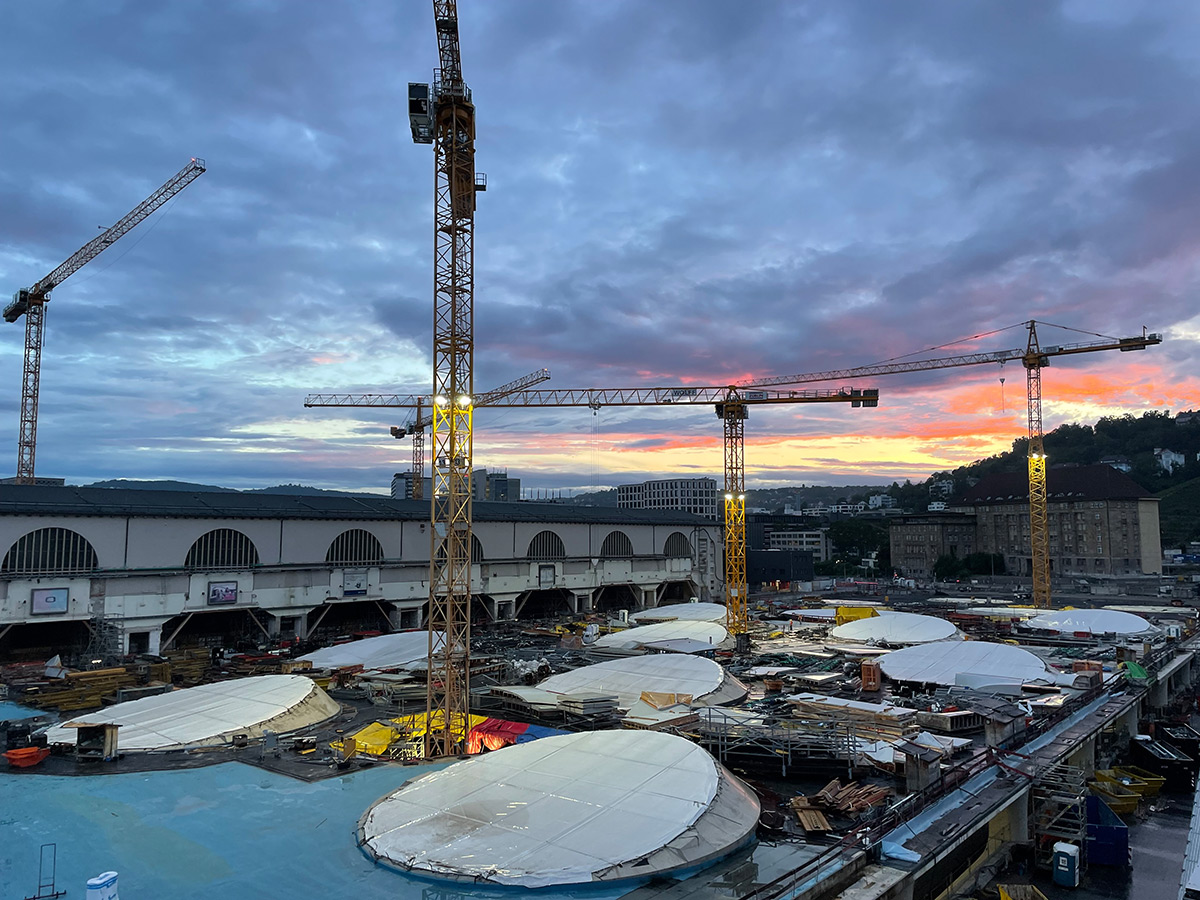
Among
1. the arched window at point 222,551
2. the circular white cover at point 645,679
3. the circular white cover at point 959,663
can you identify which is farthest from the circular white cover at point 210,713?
the circular white cover at point 959,663

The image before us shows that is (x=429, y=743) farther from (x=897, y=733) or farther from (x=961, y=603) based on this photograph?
(x=961, y=603)

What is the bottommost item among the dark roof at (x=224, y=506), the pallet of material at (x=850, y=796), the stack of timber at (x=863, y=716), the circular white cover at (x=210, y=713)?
the stack of timber at (x=863, y=716)

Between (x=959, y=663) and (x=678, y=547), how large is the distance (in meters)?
50.8

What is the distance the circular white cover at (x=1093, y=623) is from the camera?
2200 inches

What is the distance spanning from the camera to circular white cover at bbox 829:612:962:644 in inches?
2007

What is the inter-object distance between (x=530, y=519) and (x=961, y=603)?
4705cm

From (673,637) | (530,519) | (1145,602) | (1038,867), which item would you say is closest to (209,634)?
(530,519)

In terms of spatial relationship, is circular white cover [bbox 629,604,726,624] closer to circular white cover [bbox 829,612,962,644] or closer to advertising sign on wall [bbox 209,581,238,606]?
circular white cover [bbox 829,612,962,644]

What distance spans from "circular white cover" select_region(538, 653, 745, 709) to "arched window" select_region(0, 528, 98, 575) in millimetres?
31295

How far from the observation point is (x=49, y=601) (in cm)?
4319

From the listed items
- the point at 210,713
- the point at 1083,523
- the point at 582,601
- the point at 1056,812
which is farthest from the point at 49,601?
the point at 1083,523

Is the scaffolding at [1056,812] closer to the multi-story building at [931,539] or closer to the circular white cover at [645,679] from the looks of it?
the circular white cover at [645,679]

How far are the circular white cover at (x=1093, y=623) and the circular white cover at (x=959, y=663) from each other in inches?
817

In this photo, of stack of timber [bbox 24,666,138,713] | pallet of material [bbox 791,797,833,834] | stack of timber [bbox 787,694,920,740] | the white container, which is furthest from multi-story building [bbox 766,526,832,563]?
the white container
